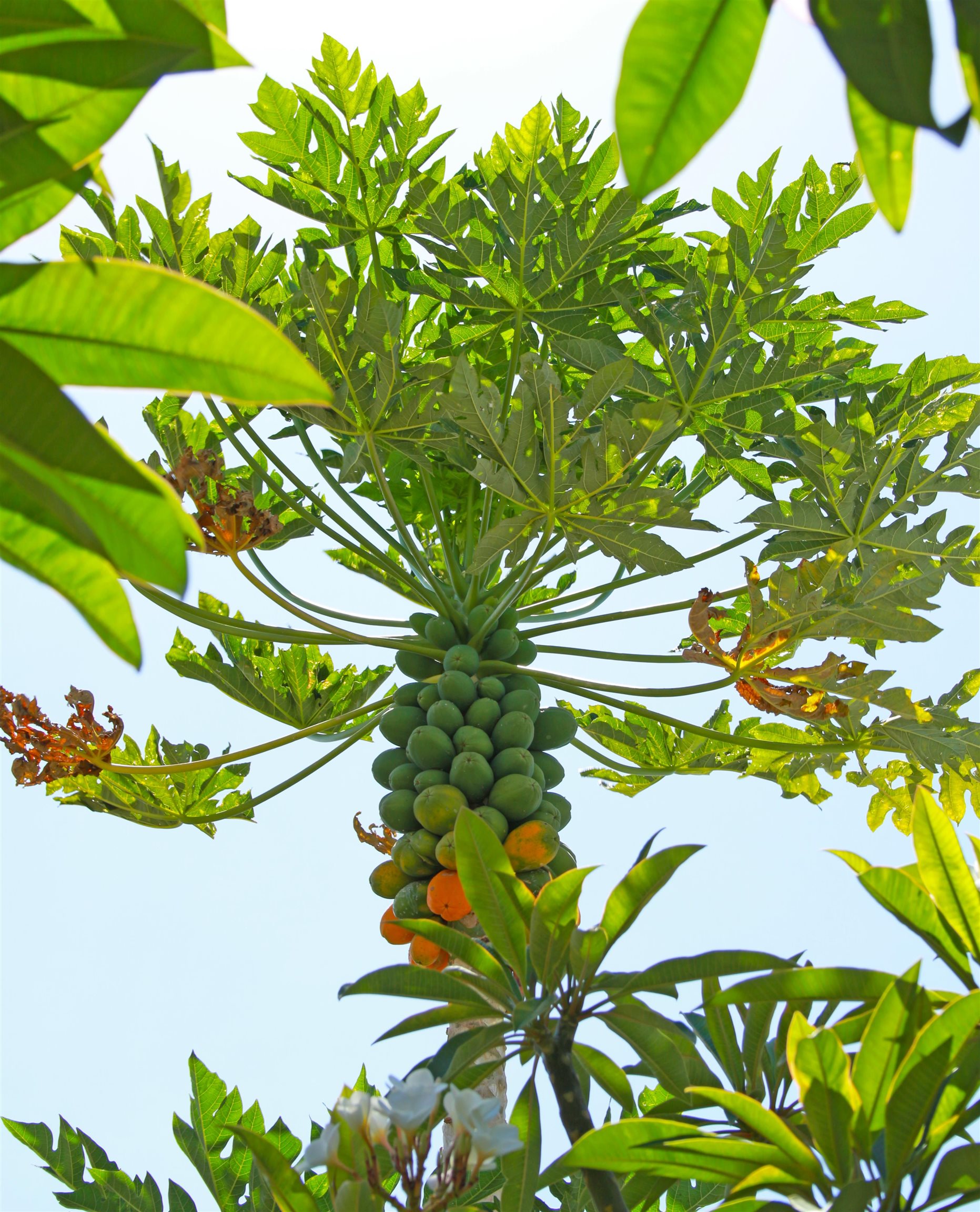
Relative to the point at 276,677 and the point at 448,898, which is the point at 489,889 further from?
the point at 276,677

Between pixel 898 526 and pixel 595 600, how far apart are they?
4.35 ft

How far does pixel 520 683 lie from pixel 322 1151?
7.17 ft

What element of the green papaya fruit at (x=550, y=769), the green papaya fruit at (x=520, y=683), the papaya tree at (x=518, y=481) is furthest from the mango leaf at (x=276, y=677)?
the green papaya fruit at (x=550, y=769)

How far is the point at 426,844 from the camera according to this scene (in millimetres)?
3086

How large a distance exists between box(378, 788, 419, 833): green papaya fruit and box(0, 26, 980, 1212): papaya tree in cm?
1

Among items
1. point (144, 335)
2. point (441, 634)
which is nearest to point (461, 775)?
point (441, 634)

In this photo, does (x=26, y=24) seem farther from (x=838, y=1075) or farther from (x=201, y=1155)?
(x=201, y=1155)

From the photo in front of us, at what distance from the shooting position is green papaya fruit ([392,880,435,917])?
10.0ft

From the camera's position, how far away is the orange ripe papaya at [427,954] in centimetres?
296

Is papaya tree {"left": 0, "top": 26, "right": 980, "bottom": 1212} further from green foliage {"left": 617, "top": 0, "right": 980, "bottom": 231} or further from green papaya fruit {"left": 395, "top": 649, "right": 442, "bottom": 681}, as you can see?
green foliage {"left": 617, "top": 0, "right": 980, "bottom": 231}

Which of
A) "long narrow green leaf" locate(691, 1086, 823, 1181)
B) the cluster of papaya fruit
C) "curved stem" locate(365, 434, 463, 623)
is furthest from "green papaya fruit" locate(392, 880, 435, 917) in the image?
"long narrow green leaf" locate(691, 1086, 823, 1181)

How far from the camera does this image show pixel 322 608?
407 cm

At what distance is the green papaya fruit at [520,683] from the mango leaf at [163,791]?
3.72 feet

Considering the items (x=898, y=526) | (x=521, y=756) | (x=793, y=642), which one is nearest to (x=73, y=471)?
(x=521, y=756)
